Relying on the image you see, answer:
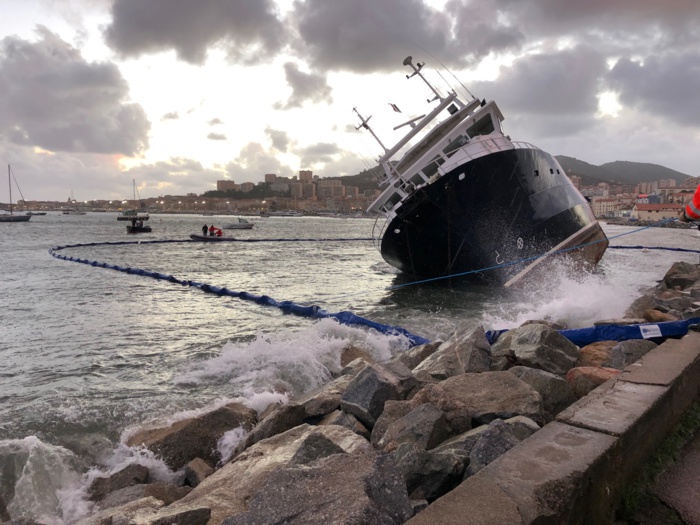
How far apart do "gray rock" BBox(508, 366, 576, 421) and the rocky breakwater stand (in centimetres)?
1

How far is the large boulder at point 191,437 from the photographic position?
5207 millimetres

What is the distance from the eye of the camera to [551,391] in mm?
4508

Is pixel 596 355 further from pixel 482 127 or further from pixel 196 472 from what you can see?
pixel 482 127

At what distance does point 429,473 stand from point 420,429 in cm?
82

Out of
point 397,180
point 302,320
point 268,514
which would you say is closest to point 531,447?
point 268,514

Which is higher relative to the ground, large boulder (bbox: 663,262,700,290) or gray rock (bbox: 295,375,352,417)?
gray rock (bbox: 295,375,352,417)

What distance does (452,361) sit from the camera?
20.2 feet

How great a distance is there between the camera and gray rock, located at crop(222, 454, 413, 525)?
2420 mm

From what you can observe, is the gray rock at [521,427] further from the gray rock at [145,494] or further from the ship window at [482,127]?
the ship window at [482,127]

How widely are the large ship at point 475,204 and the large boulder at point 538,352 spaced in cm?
737

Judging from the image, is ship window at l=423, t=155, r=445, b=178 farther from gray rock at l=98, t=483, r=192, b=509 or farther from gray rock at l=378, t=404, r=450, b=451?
gray rock at l=98, t=483, r=192, b=509

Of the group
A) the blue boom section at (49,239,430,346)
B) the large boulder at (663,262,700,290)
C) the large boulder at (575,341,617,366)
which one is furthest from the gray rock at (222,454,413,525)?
the large boulder at (663,262,700,290)

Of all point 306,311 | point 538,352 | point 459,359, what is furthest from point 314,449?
point 306,311

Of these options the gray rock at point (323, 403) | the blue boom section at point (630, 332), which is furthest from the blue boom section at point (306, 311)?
the gray rock at point (323, 403)
